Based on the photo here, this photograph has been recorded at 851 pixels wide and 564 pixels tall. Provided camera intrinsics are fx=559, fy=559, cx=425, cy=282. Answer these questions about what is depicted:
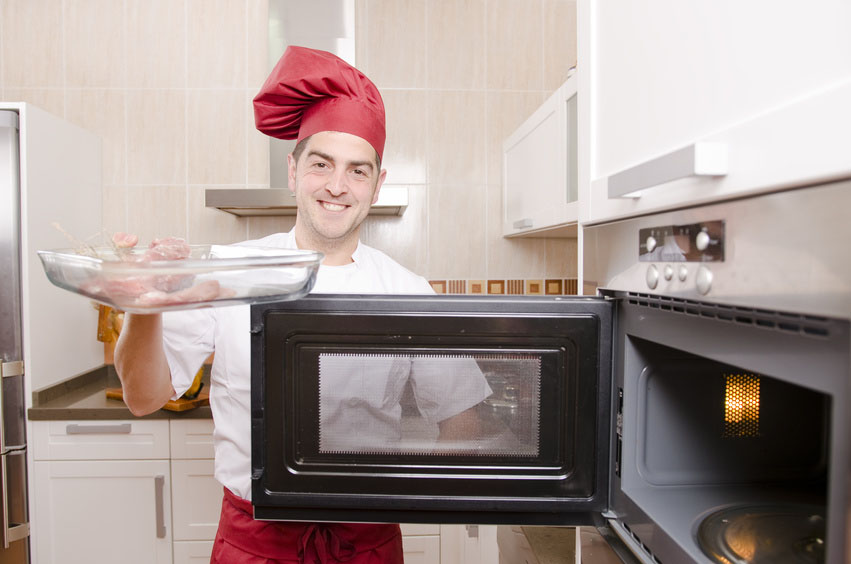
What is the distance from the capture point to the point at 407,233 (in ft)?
6.94

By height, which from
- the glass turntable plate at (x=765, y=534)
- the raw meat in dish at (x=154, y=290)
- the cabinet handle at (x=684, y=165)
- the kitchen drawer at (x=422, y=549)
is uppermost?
the cabinet handle at (x=684, y=165)

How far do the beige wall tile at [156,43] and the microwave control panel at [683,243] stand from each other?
1.97 m

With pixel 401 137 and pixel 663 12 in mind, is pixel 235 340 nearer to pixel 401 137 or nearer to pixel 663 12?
pixel 663 12

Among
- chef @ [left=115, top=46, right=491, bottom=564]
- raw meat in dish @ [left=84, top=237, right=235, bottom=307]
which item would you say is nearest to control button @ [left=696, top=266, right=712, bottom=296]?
raw meat in dish @ [left=84, top=237, right=235, bottom=307]

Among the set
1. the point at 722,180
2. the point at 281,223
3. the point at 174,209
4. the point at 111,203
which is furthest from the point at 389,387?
the point at 111,203

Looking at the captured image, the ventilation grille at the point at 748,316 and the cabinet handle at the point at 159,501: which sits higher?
the ventilation grille at the point at 748,316

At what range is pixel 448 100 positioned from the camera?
2.09 meters

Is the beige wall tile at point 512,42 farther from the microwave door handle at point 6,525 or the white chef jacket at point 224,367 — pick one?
the microwave door handle at point 6,525

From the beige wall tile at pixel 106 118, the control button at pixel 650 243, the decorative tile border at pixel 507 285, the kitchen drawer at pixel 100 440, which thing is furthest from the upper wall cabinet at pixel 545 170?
the beige wall tile at pixel 106 118

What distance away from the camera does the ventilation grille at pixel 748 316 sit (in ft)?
1.14

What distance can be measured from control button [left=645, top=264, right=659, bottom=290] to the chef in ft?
2.13

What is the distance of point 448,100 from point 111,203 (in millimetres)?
1299

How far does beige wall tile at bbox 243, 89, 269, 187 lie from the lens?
205cm

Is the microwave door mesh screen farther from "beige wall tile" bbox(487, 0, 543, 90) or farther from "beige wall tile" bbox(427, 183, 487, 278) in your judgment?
"beige wall tile" bbox(487, 0, 543, 90)
